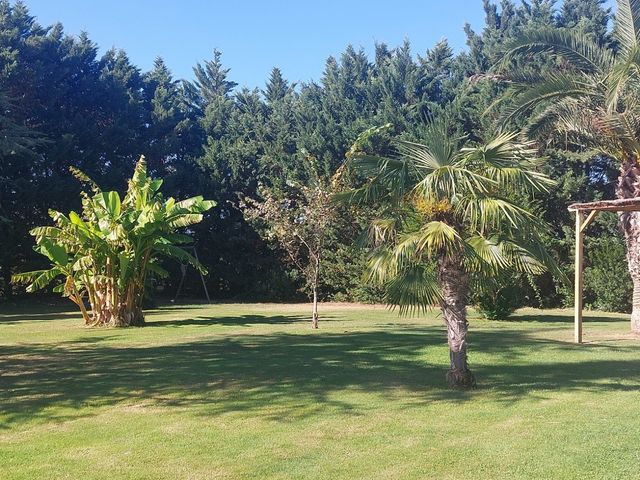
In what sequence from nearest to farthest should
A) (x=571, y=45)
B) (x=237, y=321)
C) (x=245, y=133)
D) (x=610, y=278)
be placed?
1. (x=571, y=45)
2. (x=237, y=321)
3. (x=610, y=278)
4. (x=245, y=133)

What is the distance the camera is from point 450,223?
8.45 meters

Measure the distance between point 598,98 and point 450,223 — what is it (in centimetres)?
900

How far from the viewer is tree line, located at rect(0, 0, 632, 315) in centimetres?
2891

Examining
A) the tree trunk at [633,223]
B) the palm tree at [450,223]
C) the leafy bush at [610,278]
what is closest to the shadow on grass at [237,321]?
the tree trunk at [633,223]

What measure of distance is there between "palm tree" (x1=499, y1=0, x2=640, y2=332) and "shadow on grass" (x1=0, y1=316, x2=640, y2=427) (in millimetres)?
4217

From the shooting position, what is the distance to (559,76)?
15680mm

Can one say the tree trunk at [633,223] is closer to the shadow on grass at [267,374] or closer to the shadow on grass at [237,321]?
the shadow on grass at [267,374]

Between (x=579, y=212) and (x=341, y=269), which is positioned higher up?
(x=579, y=212)

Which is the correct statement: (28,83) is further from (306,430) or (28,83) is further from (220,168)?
(306,430)

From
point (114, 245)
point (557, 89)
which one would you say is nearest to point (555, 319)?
point (557, 89)

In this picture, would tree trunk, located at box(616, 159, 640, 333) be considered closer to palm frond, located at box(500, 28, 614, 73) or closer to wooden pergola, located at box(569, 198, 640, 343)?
wooden pergola, located at box(569, 198, 640, 343)

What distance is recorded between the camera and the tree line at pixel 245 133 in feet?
94.8

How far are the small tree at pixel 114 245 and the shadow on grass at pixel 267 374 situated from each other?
4340mm

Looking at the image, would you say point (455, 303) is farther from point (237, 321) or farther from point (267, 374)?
point (237, 321)
